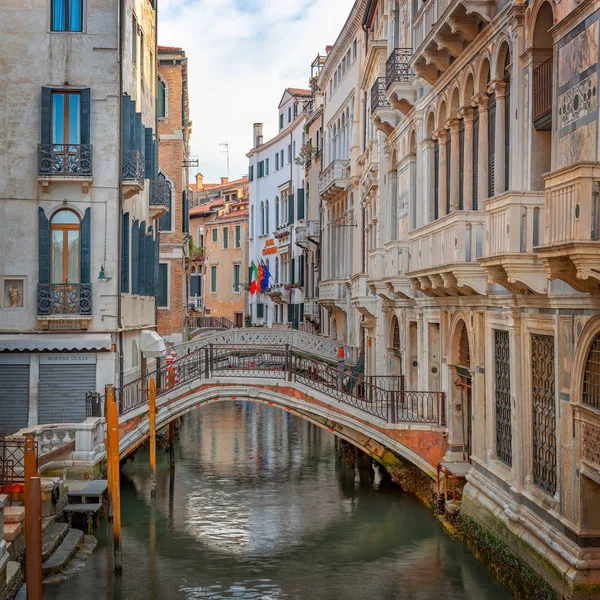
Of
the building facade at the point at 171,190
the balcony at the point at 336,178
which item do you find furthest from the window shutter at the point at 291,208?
the balcony at the point at 336,178

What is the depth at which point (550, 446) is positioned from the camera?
1255cm

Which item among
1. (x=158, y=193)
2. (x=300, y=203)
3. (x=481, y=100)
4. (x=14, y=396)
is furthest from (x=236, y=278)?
(x=481, y=100)

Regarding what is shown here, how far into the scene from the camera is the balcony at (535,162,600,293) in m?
9.95

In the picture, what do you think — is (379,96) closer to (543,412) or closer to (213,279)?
(543,412)

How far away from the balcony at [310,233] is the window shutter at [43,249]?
17.6 meters

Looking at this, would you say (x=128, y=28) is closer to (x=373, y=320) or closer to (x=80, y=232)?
(x=80, y=232)

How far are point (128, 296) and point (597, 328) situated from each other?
43.2ft

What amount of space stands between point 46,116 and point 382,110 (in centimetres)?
700

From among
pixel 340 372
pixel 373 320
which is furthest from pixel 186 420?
pixel 340 372

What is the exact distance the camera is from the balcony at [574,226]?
9.95 m

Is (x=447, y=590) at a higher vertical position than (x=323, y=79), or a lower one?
lower

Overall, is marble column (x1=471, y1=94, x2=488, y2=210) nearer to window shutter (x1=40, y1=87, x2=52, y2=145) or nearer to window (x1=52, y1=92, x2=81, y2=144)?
→ window (x1=52, y1=92, x2=81, y2=144)

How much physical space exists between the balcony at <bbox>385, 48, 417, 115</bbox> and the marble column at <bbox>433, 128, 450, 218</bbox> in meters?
2.12

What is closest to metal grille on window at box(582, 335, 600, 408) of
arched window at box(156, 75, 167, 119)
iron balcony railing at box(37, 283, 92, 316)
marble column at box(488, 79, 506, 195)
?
marble column at box(488, 79, 506, 195)
